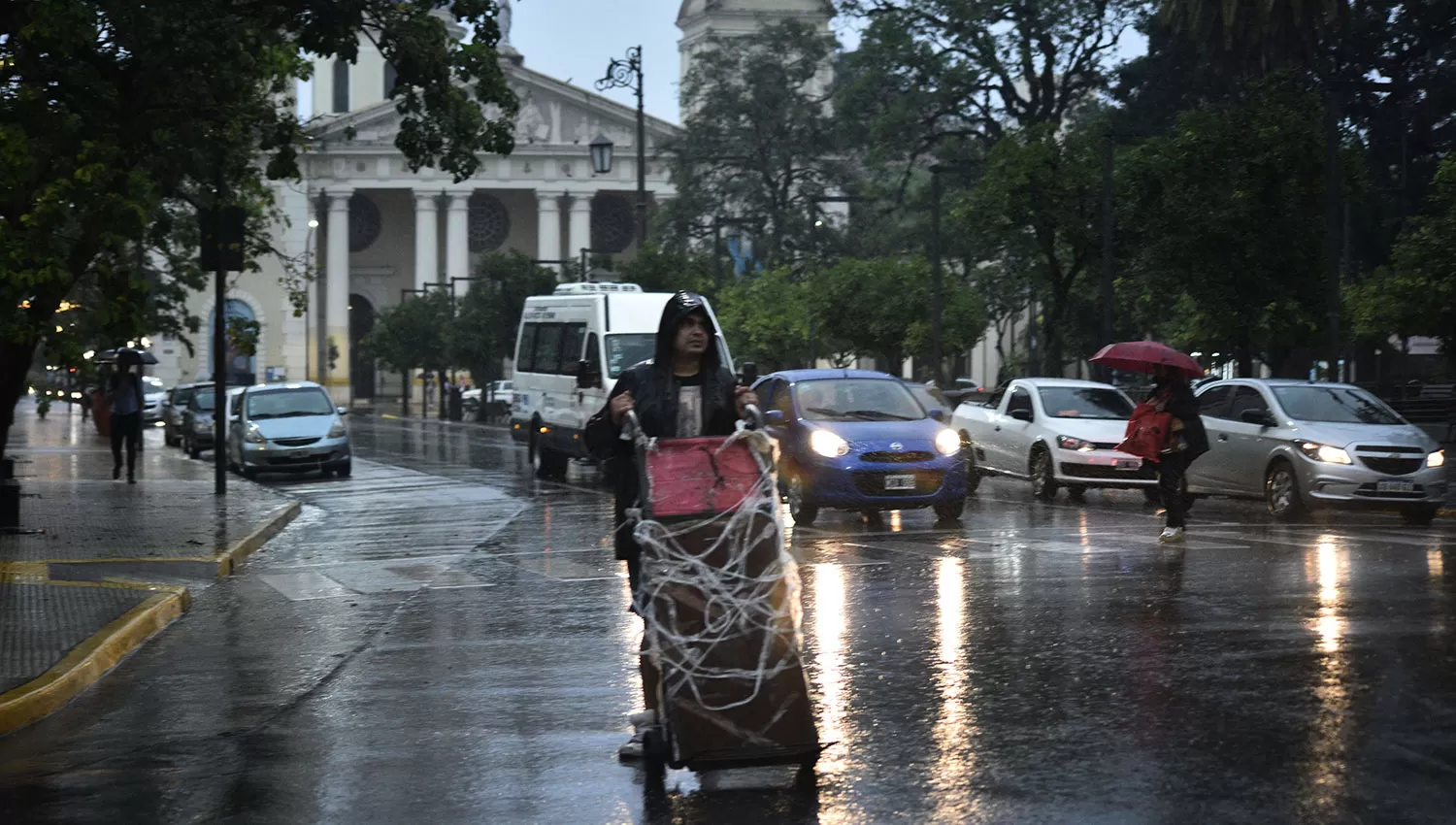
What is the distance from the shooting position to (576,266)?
213ft

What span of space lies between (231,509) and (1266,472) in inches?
444

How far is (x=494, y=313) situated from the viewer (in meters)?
68.1

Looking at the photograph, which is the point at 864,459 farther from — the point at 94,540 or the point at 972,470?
the point at 94,540

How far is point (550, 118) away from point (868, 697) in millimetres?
87535

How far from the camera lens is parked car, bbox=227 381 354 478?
31.5m

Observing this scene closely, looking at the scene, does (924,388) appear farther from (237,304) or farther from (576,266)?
(237,304)

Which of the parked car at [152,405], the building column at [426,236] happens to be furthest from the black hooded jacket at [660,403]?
the building column at [426,236]

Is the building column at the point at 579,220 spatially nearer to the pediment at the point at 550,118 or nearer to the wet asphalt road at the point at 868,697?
the pediment at the point at 550,118

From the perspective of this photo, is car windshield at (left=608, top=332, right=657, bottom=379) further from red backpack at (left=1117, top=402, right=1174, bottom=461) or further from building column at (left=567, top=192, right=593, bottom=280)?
building column at (left=567, top=192, right=593, bottom=280)


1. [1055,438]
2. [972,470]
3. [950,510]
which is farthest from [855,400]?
[972,470]

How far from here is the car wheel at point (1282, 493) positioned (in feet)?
65.2

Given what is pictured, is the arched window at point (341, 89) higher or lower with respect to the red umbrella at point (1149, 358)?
higher

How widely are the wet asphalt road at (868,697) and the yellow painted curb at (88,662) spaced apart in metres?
0.12

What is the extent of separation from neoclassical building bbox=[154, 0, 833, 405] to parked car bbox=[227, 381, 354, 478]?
55607mm
